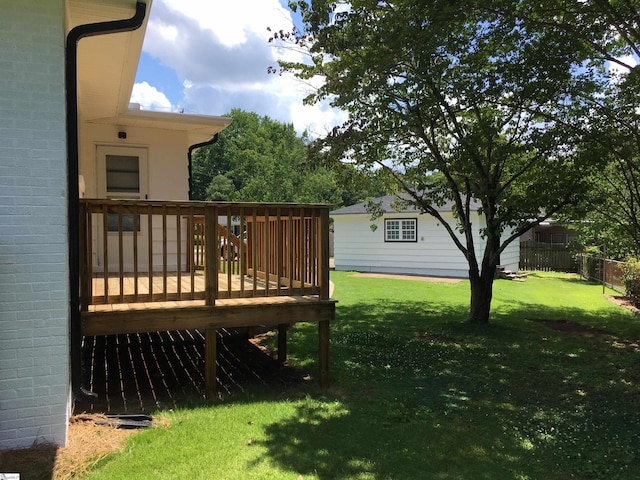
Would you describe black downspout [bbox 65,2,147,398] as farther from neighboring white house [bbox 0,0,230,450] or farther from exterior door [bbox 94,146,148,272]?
exterior door [bbox 94,146,148,272]

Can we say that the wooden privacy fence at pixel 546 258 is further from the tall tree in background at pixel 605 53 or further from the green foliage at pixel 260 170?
the tall tree in background at pixel 605 53

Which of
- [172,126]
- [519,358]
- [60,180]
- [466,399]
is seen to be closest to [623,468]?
[466,399]

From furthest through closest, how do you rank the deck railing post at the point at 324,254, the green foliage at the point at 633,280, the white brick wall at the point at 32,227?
the green foliage at the point at 633,280
the deck railing post at the point at 324,254
the white brick wall at the point at 32,227

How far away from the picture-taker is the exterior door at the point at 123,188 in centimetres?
708

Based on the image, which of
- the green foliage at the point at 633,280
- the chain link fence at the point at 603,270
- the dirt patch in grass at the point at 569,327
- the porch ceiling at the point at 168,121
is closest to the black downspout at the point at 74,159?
the porch ceiling at the point at 168,121

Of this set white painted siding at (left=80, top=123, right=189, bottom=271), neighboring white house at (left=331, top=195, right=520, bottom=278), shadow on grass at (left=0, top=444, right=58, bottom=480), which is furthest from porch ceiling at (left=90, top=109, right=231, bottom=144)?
neighboring white house at (left=331, top=195, right=520, bottom=278)

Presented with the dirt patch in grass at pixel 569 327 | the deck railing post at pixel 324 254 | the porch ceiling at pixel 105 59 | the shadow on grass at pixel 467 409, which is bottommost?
the dirt patch in grass at pixel 569 327

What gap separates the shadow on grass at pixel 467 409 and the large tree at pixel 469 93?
222 cm

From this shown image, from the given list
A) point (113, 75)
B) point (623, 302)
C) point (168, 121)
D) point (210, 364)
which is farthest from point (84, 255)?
point (623, 302)

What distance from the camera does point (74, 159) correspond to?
12.4ft

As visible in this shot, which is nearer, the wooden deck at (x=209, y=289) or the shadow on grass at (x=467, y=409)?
the shadow on grass at (x=467, y=409)

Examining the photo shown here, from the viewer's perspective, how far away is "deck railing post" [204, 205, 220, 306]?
4645 millimetres

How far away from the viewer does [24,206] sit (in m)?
3.39

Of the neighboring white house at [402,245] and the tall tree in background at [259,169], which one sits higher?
the tall tree in background at [259,169]
